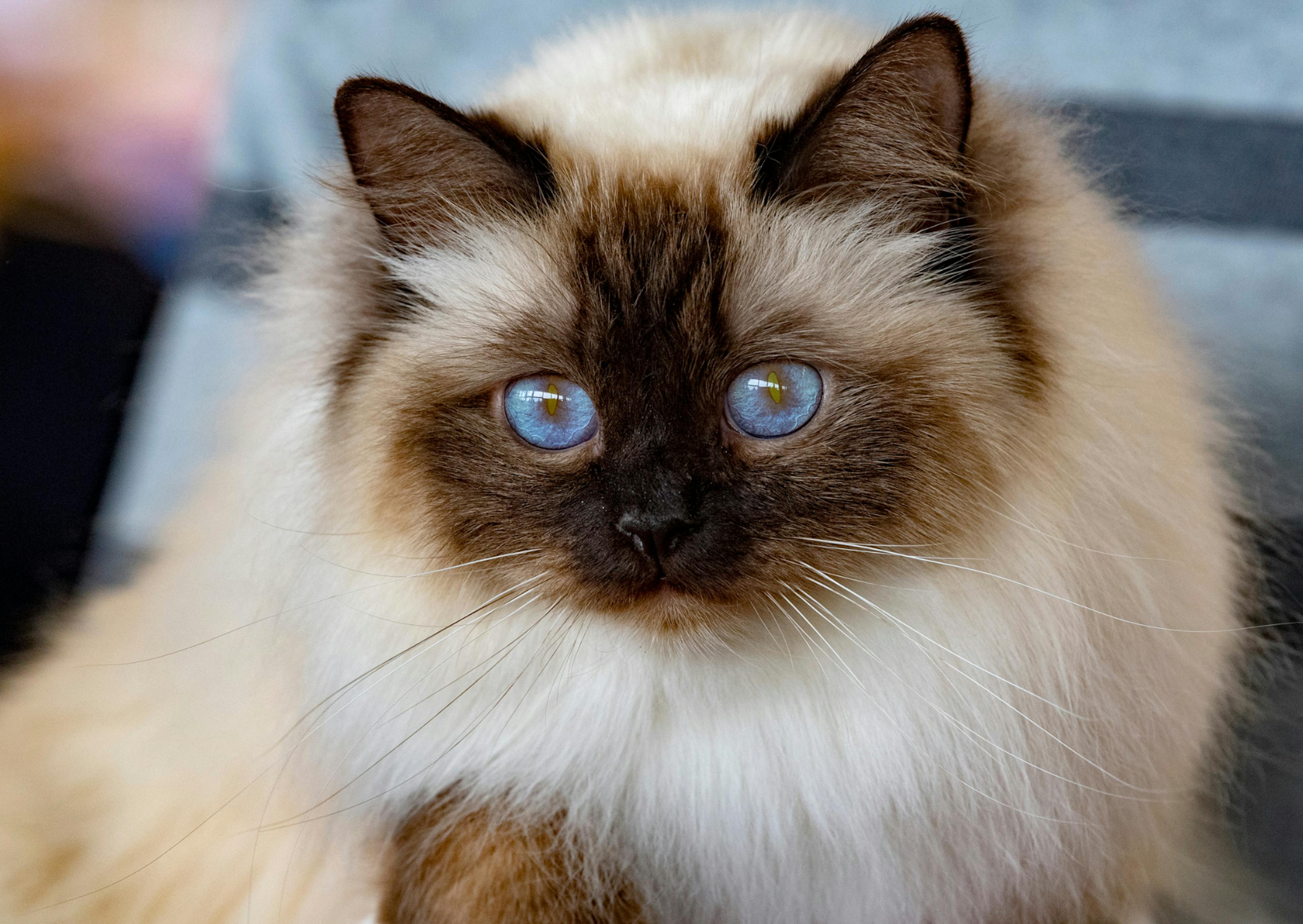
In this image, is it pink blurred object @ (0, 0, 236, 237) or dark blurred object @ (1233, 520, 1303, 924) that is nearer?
dark blurred object @ (1233, 520, 1303, 924)

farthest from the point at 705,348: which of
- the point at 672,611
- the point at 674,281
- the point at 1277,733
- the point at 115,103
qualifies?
the point at 115,103

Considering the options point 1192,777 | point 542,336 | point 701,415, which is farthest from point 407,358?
point 1192,777

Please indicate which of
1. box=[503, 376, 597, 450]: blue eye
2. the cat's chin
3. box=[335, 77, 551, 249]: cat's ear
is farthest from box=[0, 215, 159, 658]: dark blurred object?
the cat's chin

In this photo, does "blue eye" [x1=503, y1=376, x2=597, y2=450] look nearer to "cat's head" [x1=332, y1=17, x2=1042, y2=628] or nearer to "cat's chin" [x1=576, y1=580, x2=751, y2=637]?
"cat's head" [x1=332, y1=17, x2=1042, y2=628]

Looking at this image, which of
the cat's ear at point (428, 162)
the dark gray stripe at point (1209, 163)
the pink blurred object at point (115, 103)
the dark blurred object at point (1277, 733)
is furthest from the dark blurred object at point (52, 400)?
the dark blurred object at point (1277, 733)

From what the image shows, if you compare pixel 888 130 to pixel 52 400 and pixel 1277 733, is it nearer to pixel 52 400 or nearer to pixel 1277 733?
pixel 1277 733

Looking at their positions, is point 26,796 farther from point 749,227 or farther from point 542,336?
point 749,227

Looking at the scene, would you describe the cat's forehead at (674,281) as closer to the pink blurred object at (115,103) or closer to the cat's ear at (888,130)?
the cat's ear at (888,130)
